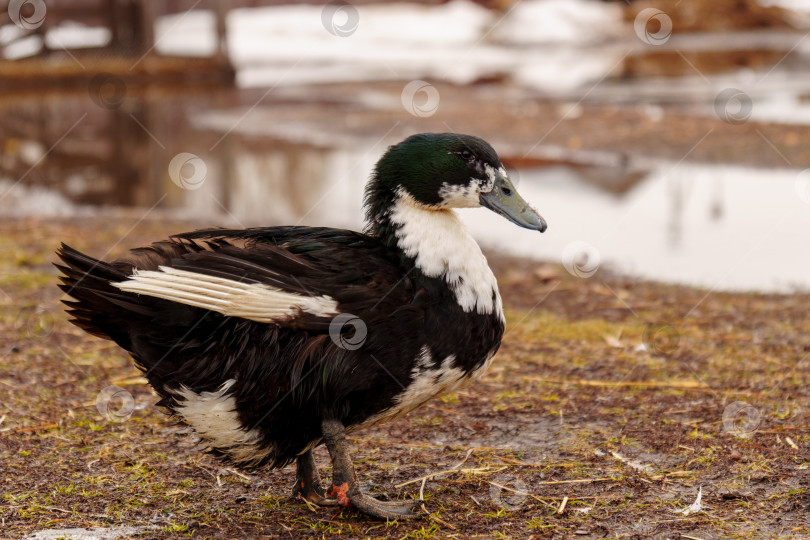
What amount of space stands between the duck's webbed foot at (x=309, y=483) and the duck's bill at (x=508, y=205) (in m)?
1.15

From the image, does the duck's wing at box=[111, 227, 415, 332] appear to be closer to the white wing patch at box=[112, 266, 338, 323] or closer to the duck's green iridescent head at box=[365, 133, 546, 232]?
the white wing patch at box=[112, 266, 338, 323]

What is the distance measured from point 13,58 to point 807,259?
52.1 feet

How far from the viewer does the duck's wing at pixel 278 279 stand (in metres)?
3.31

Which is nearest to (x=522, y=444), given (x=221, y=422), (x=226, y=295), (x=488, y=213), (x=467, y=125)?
(x=221, y=422)

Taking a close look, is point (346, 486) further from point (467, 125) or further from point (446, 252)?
point (467, 125)

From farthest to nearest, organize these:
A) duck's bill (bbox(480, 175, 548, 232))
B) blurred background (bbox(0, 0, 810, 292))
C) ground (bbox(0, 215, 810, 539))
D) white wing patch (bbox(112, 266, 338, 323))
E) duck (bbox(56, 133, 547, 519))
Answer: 1. blurred background (bbox(0, 0, 810, 292))
2. duck's bill (bbox(480, 175, 548, 232))
3. ground (bbox(0, 215, 810, 539))
4. duck (bbox(56, 133, 547, 519))
5. white wing patch (bbox(112, 266, 338, 323))

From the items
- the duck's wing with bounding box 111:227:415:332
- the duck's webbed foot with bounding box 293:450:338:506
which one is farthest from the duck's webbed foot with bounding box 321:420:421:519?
the duck's wing with bounding box 111:227:415:332

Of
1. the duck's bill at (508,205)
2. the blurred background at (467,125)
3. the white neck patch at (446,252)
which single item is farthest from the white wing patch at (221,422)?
the blurred background at (467,125)

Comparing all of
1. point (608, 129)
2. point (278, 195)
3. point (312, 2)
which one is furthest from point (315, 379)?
point (312, 2)

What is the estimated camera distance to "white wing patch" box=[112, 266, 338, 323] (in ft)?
10.8

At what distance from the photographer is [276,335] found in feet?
11.2

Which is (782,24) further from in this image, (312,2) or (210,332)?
(210,332)

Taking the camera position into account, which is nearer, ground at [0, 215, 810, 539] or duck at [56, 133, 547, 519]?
duck at [56, 133, 547, 519]

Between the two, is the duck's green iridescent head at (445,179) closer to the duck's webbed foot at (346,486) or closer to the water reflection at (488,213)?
the duck's webbed foot at (346,486)
